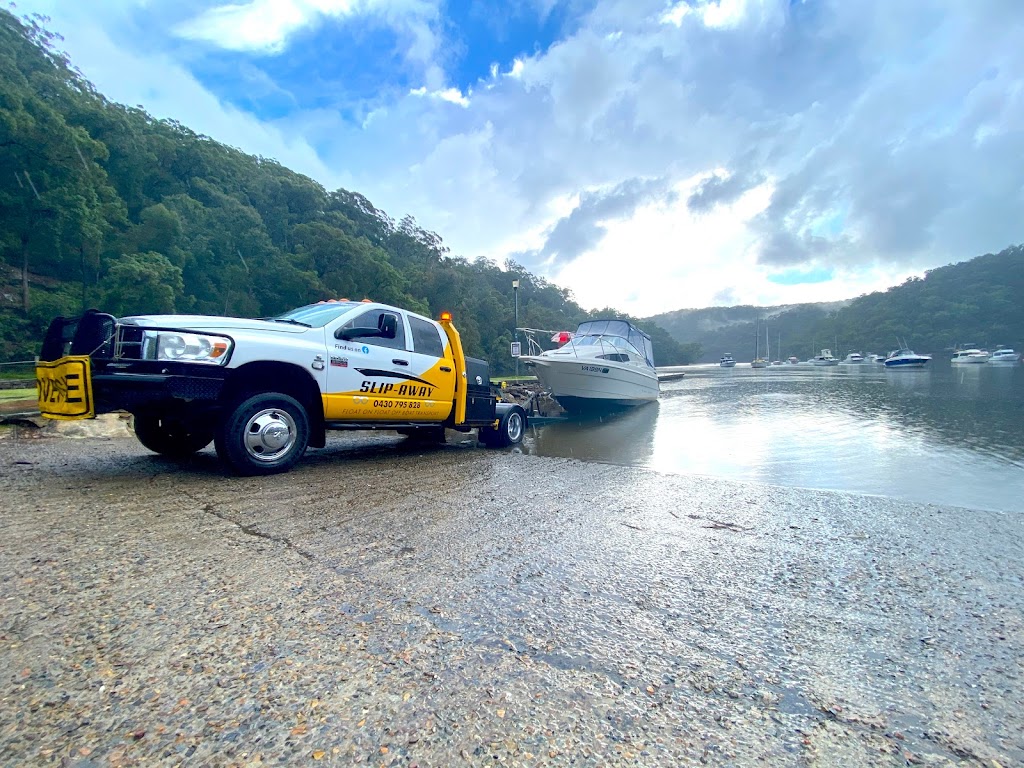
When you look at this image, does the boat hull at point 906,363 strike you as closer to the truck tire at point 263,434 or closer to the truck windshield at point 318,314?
the truck windshield at point 318,314

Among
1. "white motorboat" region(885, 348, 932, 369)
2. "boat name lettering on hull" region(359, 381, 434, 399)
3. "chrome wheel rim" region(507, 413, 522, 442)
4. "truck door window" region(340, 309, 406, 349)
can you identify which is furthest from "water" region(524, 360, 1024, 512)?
"white motorboat" region(885, 348, 932, 369)

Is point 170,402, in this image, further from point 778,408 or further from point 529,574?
point 778,408

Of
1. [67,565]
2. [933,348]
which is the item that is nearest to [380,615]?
[67,565]

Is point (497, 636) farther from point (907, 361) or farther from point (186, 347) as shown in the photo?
point (907, 361)

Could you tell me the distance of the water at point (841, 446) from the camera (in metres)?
6.25

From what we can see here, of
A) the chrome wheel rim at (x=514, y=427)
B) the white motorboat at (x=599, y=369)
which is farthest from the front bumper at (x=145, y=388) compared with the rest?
the white motorboat at (x=599, y=369)

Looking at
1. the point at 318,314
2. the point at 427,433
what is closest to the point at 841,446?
the point at 427,433

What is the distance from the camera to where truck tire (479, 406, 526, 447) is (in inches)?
329

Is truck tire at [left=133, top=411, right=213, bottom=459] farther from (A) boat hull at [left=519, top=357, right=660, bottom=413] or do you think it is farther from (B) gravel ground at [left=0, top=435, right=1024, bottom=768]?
(A) boat hull at [left=519, top=357, right=660, bottom=413]

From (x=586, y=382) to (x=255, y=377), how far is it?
1433 cm

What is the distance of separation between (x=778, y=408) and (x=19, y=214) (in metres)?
42.0

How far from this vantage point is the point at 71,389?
425 centimetres

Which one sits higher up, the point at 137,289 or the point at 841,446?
A: the point at 137,289

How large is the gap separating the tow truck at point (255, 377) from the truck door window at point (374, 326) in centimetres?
1
